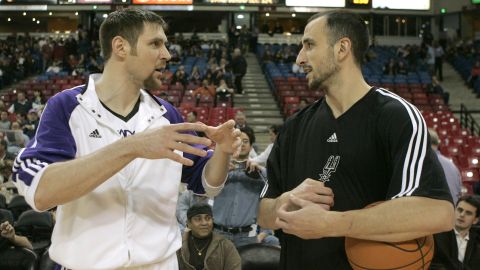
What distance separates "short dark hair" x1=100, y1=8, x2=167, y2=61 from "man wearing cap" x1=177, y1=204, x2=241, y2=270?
3.09m

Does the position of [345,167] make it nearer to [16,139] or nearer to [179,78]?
[16,139]

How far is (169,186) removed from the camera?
2.38 meters

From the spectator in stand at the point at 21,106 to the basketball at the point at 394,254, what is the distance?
42.7 ft

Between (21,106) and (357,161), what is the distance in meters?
13.1

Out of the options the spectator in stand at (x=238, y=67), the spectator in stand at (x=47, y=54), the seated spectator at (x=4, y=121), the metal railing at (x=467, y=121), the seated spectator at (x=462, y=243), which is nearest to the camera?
the seated spectator at (x=462, y=243)

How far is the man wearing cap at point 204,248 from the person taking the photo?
5.23 m

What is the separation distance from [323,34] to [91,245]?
1.16 m

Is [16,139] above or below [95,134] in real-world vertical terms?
below

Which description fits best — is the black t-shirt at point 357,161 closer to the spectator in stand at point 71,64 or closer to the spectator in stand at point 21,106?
the spectator in stand at point 21,106

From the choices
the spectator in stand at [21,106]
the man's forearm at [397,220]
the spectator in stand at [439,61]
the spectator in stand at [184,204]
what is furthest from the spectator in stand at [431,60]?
the man's forearm at [397,220]

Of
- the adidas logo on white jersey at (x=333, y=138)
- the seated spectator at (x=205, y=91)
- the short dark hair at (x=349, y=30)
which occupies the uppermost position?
the short dark hair at (x=349, y=30)

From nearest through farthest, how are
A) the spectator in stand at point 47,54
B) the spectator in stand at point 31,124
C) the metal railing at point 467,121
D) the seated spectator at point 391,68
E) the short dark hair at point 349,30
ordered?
the short dark hair at point 349,30, the spectator in stand at point 31,124, the metal railing at point 467,121, the seated spectator at point 391,68, the spectator in stand at point 47,54

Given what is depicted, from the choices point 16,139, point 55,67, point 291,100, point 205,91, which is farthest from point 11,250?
point 55,67

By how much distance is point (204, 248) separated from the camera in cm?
538
